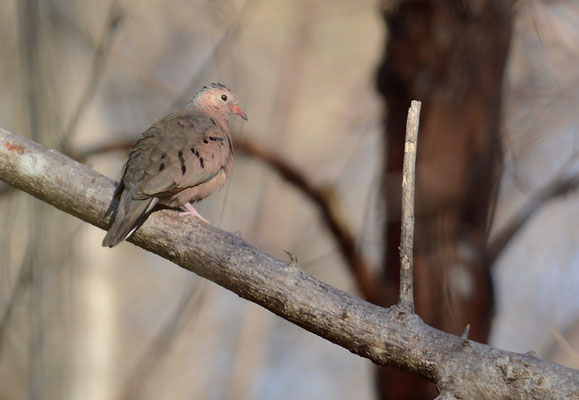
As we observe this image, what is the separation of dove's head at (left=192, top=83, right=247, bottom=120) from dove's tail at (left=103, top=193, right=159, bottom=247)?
1577 millimetres

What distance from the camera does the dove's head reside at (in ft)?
15.1

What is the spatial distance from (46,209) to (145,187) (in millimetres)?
682

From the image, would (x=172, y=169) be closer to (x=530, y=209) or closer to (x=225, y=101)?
(x=225, y=101)

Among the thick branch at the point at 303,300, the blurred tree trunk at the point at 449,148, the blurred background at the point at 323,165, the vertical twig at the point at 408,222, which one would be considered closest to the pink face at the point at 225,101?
the blurred background at the point at 323,165

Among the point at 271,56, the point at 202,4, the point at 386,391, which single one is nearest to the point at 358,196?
the point at 271,56

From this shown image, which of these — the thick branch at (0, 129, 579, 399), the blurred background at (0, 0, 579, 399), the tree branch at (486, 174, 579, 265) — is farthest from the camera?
the tree branch at (486, 174, 579, 265)

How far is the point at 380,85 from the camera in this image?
5.43m

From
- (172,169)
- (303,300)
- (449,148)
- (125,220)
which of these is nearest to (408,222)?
(303,300)

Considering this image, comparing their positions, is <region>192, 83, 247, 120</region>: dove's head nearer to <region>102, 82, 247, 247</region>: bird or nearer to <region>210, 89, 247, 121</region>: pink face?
<region>210, 89, 247, 121</region>: pink face

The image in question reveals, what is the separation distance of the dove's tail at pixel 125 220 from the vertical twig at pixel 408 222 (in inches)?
43.4

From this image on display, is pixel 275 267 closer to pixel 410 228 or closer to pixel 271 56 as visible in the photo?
pixel 410 228

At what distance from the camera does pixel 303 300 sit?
2.61m

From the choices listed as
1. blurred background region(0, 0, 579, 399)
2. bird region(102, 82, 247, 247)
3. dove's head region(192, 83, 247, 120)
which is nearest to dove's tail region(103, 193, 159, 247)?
bird region(102, 82, 247, 247)

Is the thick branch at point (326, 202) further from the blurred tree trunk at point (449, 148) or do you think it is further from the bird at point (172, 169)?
the bird at point (172, 169)
